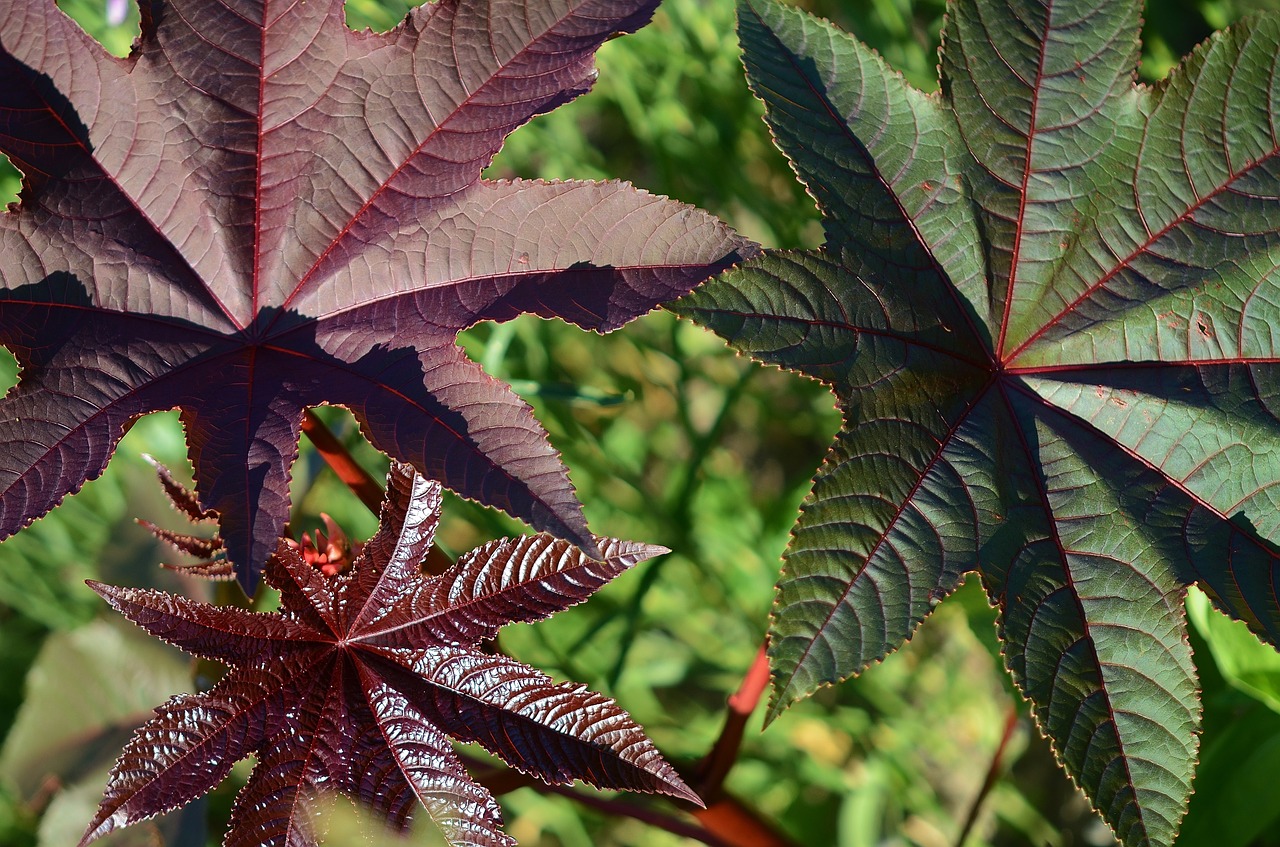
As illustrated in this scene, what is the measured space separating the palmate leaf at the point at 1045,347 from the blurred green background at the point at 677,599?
1.67ft

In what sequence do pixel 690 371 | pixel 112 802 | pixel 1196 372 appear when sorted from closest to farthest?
pixel 112 802, pixel 1196 372, pixel 690 371

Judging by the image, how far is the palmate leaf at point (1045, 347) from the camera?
0.85m

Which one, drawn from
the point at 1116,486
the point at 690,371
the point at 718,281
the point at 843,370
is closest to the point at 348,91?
the point at 718,281

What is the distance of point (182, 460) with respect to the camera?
2160 mm

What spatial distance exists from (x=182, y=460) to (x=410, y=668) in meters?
1.55

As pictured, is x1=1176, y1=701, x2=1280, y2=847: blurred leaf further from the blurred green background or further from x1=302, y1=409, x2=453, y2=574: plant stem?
→ x1=302, y1=409, x2=453, y2=574: plant stem

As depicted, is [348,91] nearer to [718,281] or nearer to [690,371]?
[718,281]

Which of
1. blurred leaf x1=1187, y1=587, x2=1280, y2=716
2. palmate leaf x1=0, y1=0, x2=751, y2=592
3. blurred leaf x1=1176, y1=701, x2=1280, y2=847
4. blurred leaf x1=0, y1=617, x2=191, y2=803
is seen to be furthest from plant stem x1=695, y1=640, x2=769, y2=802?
blurred leaf x1=0, y1=617, x2=191, y2=803

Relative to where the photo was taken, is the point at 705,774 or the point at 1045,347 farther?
the point at 705,774

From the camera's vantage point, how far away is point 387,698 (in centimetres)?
89

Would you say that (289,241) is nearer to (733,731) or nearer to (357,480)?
(357,480)

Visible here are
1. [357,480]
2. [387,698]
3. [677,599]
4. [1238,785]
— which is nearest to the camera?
[387,698]

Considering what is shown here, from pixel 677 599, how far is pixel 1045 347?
142 cm

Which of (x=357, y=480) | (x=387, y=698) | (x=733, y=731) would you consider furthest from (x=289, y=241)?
(x=733, y=731)
